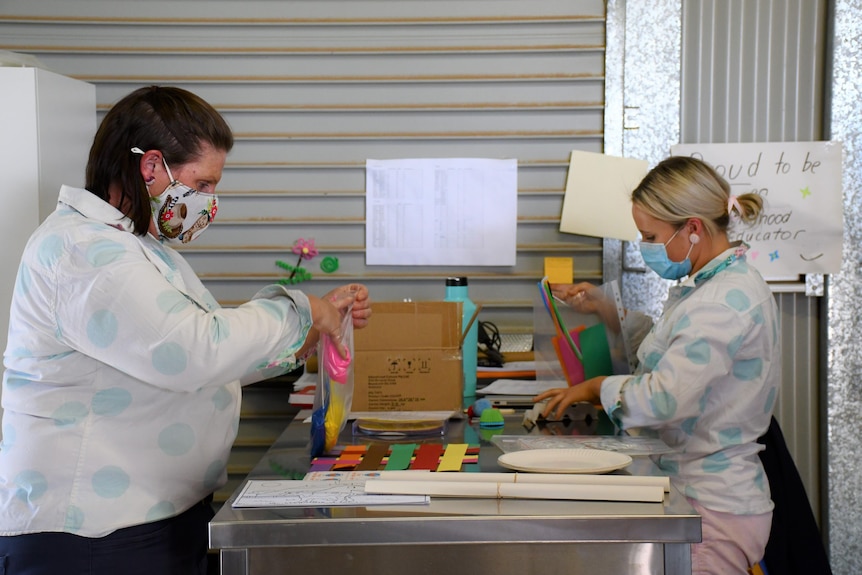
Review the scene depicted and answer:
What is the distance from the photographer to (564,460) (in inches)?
68.4

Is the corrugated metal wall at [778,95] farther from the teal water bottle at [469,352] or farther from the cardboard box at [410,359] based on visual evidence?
the cardboard box at [410,359]

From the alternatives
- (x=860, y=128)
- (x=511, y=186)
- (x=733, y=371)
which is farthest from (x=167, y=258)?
(x=860, y=128)

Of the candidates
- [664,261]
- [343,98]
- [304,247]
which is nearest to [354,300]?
[664,261]

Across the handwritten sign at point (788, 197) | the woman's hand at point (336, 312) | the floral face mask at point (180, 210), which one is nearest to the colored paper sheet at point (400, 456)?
the woman's hand at point (336, 312)

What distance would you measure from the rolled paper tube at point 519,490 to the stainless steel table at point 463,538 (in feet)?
0.04

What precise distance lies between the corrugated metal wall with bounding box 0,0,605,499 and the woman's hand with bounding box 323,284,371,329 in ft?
3.54

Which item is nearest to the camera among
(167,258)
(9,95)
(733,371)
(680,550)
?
(680,550)

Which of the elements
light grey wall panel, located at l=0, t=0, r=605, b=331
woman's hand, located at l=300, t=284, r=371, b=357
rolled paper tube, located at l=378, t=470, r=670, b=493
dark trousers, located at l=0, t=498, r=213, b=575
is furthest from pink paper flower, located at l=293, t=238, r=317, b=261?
rolled paper tube, located at l=378, t=470, r=670, b=493

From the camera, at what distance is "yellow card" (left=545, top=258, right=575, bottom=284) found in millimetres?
3037

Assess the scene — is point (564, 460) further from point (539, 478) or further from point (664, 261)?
point (664, 261)

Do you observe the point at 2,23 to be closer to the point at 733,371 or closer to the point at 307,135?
the point at 307,135

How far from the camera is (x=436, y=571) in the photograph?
155cm

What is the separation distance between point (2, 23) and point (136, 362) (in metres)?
2.07

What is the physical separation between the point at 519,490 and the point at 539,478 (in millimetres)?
59
